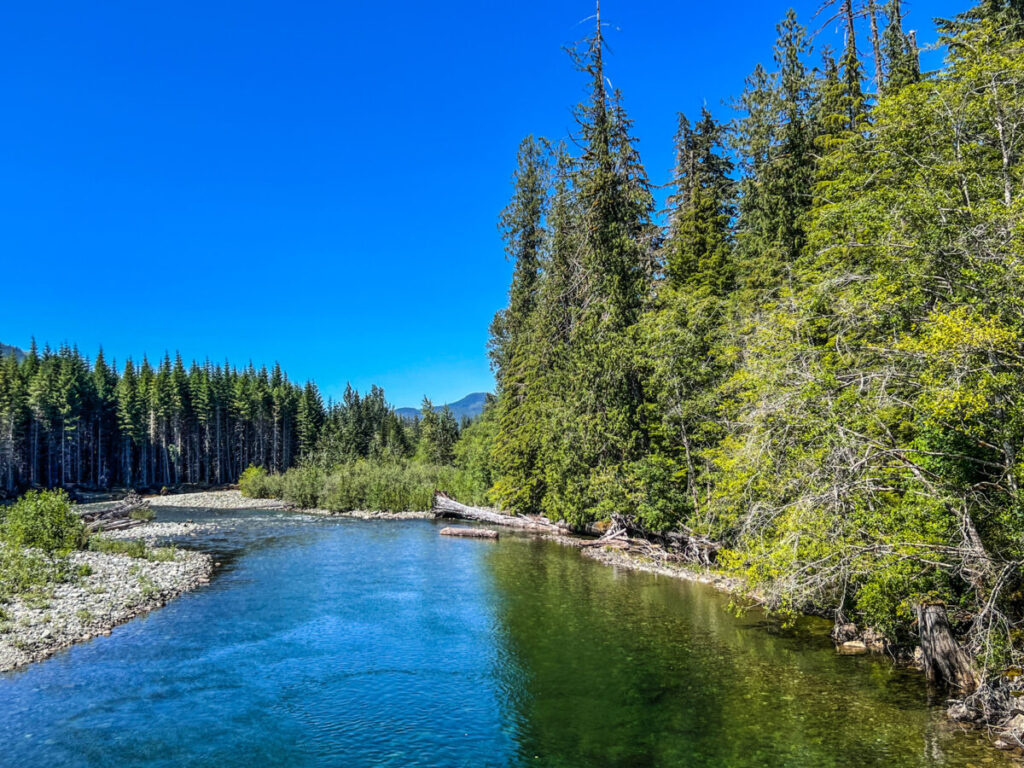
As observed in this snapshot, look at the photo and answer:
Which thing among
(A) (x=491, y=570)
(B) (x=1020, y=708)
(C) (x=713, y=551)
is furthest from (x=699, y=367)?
(B) (x=1020, y=708)

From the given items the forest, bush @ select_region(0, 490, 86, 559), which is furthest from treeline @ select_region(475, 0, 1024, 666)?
bush @ select_region(0, 490, 86, 559)

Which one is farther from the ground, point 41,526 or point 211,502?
point 41,526

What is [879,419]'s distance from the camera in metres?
12.7

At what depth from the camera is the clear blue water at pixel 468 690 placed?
11156mm

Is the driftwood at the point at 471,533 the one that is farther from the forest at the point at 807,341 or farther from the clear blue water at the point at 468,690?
the clear blue water at the point at 468,690

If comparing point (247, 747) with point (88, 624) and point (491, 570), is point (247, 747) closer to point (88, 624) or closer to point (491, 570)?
point (88, 624)

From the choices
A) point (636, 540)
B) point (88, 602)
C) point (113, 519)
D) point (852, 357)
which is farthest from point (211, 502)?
point (852, 357)

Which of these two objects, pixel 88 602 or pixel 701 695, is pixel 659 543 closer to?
pixel 701 695

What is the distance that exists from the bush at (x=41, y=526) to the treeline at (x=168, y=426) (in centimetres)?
5527

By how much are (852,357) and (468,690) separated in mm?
12239

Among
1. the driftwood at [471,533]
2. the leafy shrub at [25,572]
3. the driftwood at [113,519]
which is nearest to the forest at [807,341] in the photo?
the driftwood at [471,533]

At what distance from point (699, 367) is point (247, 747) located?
74.6 feet

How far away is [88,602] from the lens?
20.4m

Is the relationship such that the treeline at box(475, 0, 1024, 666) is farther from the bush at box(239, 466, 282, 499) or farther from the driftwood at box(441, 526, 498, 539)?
the bush at box(239, 466, 282, 499)
